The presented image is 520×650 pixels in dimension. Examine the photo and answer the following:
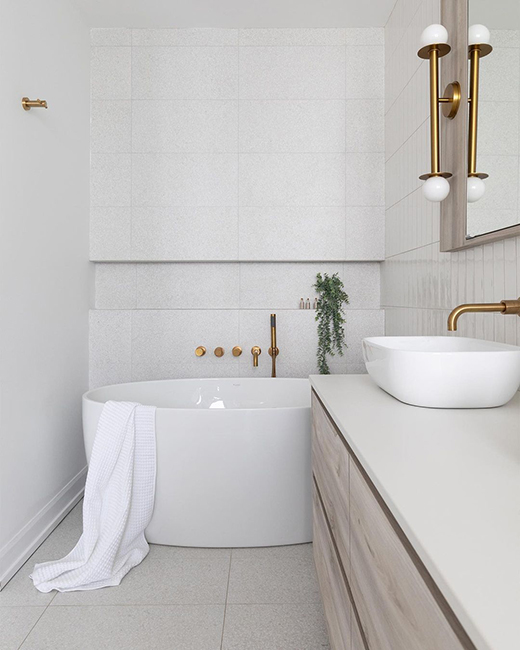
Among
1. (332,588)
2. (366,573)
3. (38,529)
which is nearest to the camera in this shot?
(366,573)

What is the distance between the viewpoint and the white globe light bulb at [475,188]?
1.75 m

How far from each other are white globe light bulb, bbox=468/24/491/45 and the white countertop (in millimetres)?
1195

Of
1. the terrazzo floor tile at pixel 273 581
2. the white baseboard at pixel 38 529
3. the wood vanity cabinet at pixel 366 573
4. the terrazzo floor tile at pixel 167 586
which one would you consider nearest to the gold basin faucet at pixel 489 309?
the wood vanity cabinet at pixel 366 573

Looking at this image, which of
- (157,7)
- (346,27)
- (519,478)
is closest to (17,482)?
(519,478)

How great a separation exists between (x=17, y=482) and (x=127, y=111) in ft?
7.08

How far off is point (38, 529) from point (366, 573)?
195cm

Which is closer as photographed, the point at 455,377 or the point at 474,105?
the point at 455,377

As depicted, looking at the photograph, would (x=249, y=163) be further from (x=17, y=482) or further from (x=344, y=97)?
(x=17, y=482)

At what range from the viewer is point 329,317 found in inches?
128

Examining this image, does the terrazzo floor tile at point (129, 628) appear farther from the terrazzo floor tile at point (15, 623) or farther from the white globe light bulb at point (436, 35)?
the white globe light bulb at point (436, 35)

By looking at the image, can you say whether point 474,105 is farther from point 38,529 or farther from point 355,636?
point 38,529

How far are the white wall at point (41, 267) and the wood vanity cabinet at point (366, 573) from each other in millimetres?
1335

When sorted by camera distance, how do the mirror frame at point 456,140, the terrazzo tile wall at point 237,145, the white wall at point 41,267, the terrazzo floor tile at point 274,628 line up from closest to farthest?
the terrazzo floor tile at point 274,628, the mirror frame at point 456,140, the white wall at point 41,267, the terrazzo tile wall at point 237,145

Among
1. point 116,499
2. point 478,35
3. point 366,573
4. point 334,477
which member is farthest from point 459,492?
point 116,499
